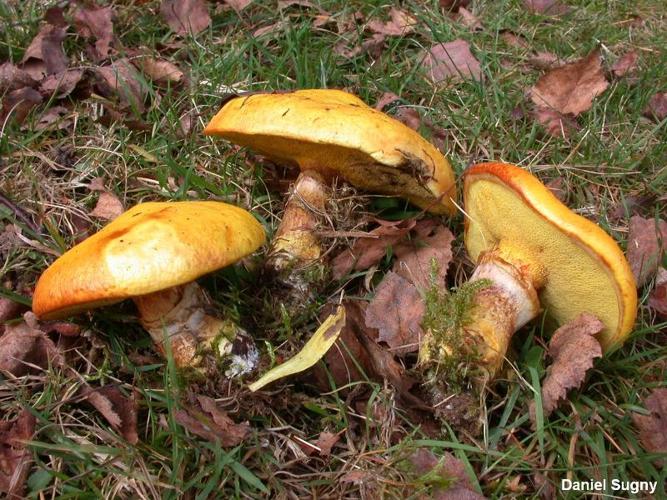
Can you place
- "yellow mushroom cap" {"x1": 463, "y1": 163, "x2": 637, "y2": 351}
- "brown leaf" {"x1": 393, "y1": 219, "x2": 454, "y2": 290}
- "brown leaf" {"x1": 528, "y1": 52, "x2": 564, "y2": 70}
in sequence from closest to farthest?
"yellow mushroom cap" {"x1": 463, "y1": 163, "x2": 637, "y2": 351}, "brown leaf" {"x1": 393, "y1": 219, "x2": 454, "y2": 290}, "brown leaf" {"x1": 528, "y1": 52, "x2": 564, "y2": 70}

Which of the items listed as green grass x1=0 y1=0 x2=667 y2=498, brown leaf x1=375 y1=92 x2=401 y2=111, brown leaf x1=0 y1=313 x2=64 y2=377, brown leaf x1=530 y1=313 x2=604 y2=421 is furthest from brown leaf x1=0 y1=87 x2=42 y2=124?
brown leaf x1=530 y1=313 x2=604 y2=421

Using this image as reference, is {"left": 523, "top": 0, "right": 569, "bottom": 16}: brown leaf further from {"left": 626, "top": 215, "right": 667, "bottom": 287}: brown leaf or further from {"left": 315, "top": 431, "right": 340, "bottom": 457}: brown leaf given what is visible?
{"left": 315, "top": 431, "right": 340, "bottom": 457}: brown leaf

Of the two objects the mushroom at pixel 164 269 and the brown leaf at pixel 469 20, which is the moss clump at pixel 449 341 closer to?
the mushroom at pixel 164 269

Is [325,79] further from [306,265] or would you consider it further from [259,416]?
[259,416]

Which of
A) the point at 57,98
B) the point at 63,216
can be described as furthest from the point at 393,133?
the point at 57,98

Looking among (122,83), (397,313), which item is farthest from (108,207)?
(397,313)

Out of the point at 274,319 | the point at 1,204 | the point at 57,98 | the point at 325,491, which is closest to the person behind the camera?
the point at 325,491
